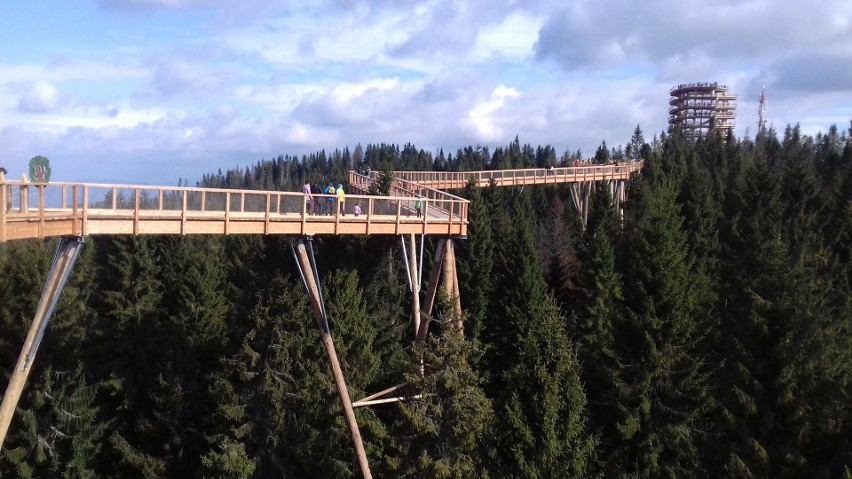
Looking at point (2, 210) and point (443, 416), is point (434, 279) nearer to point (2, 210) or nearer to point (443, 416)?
point (443, 416)

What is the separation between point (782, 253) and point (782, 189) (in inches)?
719

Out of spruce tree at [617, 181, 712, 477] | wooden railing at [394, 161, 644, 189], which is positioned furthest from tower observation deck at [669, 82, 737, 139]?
spruce tree at [617, 181, 712, 477]

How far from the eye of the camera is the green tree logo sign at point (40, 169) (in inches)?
594

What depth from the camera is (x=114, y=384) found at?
95.5ft

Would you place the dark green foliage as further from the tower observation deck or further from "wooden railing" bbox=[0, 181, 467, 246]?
the tower observation deck

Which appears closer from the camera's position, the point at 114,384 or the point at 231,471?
the point at 231,471

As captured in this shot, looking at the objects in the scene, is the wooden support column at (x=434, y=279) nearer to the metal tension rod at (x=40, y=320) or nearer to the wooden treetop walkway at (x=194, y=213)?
the wooden treetop walkway at (x=194, y=213)

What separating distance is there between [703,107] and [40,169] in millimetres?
124323

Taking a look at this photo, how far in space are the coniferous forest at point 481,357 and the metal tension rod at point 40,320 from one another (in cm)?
803

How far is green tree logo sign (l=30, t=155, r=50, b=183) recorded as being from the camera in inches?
594

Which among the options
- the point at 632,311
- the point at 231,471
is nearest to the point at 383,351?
the point at 231,471

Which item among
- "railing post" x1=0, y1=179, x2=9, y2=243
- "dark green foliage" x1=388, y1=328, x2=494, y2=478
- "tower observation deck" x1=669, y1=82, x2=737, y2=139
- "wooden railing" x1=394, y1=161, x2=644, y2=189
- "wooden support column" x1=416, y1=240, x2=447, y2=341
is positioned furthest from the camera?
"tower observation deck" x1=669, y1=82, x2=737, y2=139

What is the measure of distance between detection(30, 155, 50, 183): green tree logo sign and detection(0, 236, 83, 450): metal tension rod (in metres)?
1.34

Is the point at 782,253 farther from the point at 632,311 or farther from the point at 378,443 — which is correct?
the point at 378,443
